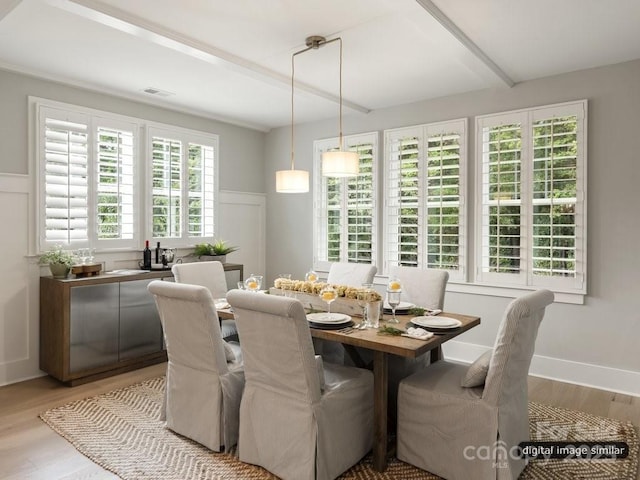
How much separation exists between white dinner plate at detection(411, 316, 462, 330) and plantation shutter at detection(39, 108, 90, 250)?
307 centimetres

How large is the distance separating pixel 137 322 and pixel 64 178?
1.41m

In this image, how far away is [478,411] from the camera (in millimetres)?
2229

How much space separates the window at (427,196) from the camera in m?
4.39

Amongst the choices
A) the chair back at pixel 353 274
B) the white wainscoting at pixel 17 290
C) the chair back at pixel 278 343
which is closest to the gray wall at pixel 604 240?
the chair back at pixel 353 274

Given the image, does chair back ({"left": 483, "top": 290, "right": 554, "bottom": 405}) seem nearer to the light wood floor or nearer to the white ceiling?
the light wood floor

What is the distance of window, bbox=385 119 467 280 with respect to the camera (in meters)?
4.39

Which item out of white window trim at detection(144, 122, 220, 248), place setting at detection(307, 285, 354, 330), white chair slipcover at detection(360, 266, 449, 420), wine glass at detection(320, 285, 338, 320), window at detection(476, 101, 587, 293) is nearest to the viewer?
place setting at detection(307, 285, 354, 330)

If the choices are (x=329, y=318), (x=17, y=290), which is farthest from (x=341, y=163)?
(x=17, y=290)

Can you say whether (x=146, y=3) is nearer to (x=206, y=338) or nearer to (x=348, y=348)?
(x=206, y=338)

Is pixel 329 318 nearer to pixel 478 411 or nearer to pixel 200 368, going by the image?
pixel 200 368

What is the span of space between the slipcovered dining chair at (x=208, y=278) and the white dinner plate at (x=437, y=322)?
160cm

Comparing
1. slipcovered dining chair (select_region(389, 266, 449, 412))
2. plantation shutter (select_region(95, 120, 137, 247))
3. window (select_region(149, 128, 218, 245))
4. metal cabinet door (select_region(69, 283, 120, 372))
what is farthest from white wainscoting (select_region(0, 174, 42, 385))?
slipcovered dining chair (select_region(389, 266, 449, 412))

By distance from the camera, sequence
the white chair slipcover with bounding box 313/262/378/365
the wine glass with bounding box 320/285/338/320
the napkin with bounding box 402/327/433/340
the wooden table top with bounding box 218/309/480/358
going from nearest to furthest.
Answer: the wooden table top with bounding box 218/309/480/358 < the napkin with bounding box 402/327/433/340 < the wine glass with bounding box 320/285/338/320 < the white chair slipcover with bounding box 313/262/378/365

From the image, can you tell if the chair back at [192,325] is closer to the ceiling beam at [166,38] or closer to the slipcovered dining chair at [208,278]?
the slipcovered dining chair at [208,278]
